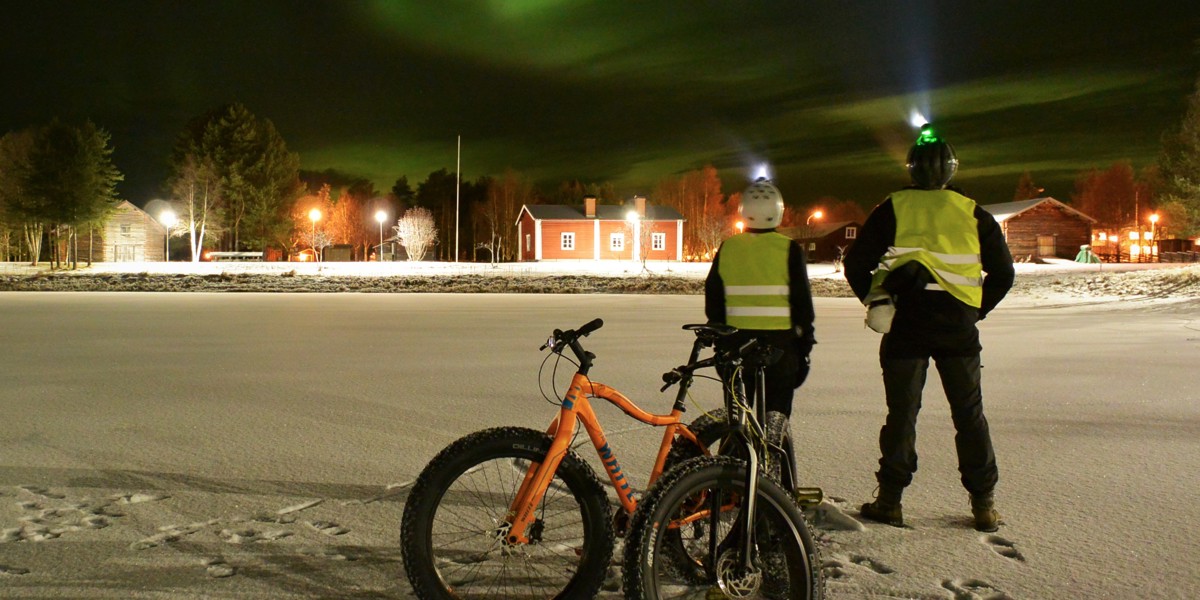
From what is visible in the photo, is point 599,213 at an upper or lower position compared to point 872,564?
upper

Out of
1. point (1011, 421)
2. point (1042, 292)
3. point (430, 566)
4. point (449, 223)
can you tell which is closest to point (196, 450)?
point (430, 566)

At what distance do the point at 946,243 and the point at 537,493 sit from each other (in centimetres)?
257

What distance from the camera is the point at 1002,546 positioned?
4.23m

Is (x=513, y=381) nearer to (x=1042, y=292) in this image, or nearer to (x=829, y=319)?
(x=829, y=319)

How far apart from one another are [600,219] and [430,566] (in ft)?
222

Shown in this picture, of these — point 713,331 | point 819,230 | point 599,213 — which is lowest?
point 713,331

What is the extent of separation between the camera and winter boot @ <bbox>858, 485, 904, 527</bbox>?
180 inches

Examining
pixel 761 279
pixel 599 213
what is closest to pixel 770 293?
pixel 761 279

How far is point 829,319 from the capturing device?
64.9 ft

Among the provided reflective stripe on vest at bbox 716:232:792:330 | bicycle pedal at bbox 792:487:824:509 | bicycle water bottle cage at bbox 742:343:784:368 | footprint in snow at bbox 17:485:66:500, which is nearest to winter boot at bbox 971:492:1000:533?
bicycle pedal at bbox 792:487:824:509

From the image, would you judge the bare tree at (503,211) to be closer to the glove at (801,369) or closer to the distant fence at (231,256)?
the distant fence at (231,256)

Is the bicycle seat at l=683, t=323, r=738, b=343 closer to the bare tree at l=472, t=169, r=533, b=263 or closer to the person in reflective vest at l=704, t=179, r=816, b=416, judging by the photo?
the person in reflective vest at l=704, t=179, r=816, b=416

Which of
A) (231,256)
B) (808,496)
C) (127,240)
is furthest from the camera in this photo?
(127,240)

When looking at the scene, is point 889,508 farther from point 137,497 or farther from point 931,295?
point 137,497
